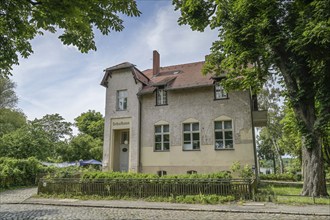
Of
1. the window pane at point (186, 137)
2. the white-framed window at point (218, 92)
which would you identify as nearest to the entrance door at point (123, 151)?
the window pane at point (186, 137)

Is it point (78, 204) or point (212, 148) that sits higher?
point (212, 148)

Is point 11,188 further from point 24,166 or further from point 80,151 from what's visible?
point 80,151

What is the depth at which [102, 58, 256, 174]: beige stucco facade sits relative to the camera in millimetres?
19125

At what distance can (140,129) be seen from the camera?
878 inches

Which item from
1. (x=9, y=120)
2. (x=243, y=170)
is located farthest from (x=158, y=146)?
(x=9, y=120)

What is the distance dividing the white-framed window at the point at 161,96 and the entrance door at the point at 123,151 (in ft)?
14.9

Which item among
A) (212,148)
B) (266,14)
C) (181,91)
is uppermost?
(266,14)

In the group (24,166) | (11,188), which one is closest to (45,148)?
(24,166)

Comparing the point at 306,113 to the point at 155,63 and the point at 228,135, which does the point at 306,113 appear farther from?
the point at 155,63

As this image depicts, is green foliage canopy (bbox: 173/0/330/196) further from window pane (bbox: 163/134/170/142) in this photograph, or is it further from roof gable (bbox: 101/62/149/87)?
window pane (bbox: 163/134/170/142)

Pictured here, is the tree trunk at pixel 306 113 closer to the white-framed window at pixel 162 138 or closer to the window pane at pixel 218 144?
the window pane at pixel 218 144

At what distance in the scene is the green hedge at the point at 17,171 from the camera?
65.4ft

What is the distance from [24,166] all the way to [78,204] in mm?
12100

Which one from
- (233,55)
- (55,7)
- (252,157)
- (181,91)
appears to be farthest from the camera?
(181,91)
